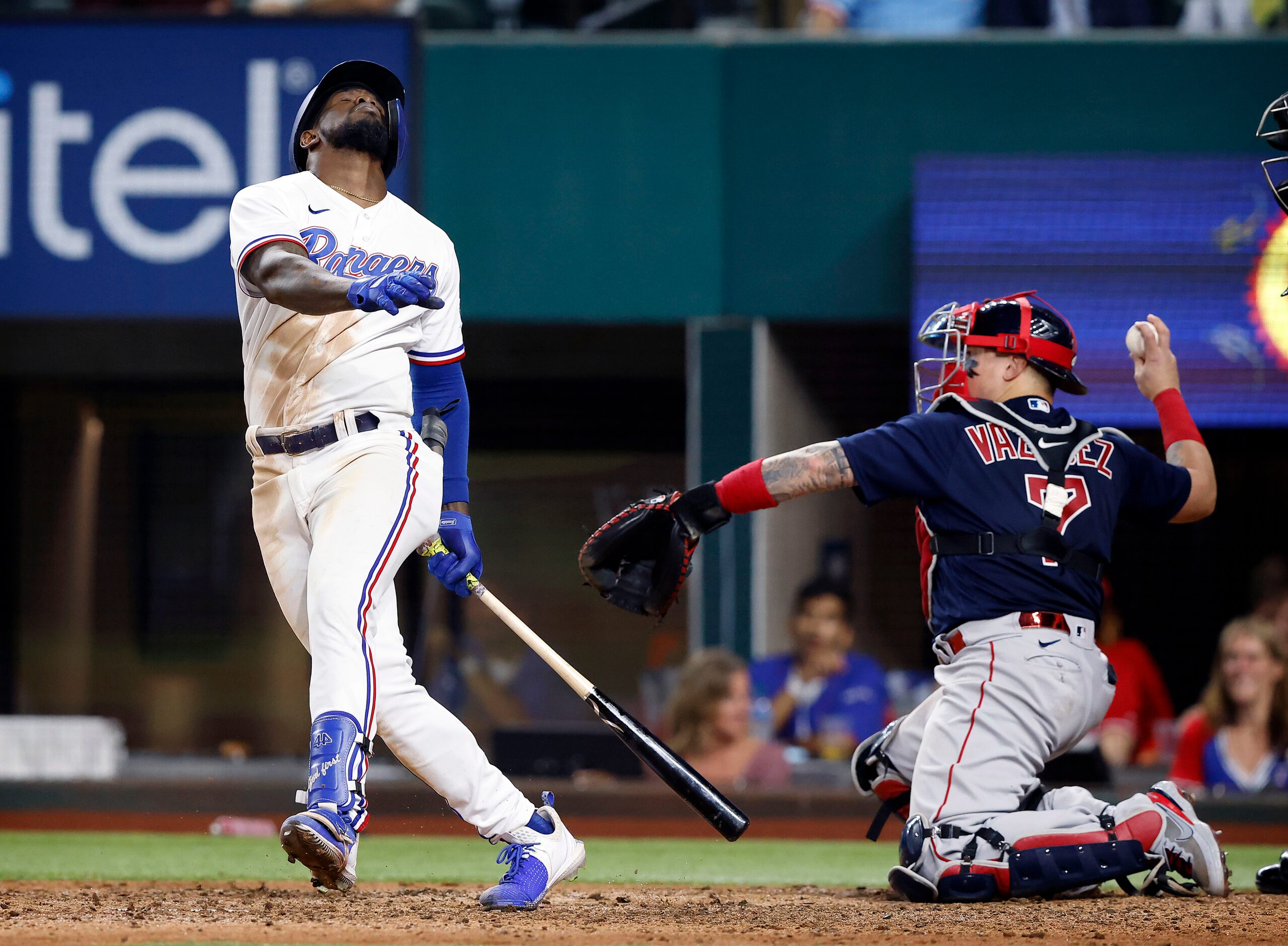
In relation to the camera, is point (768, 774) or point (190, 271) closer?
point (768, 774)

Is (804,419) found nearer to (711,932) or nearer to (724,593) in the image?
(724,593)

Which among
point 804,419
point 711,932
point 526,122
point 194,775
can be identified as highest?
point 526,122

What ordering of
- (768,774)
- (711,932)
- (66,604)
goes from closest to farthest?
(711,932) → (768,774) → (66,604)

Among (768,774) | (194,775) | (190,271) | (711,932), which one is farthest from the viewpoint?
(190,271)

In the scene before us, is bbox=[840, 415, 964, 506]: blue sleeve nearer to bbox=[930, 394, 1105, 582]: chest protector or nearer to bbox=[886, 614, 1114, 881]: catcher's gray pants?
bbox=[930, 394, 1105, 582]: chest protector

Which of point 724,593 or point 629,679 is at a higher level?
point 724,593

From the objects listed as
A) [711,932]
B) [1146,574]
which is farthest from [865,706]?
[711,932]

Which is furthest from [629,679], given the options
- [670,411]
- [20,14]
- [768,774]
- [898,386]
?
[20,14]
